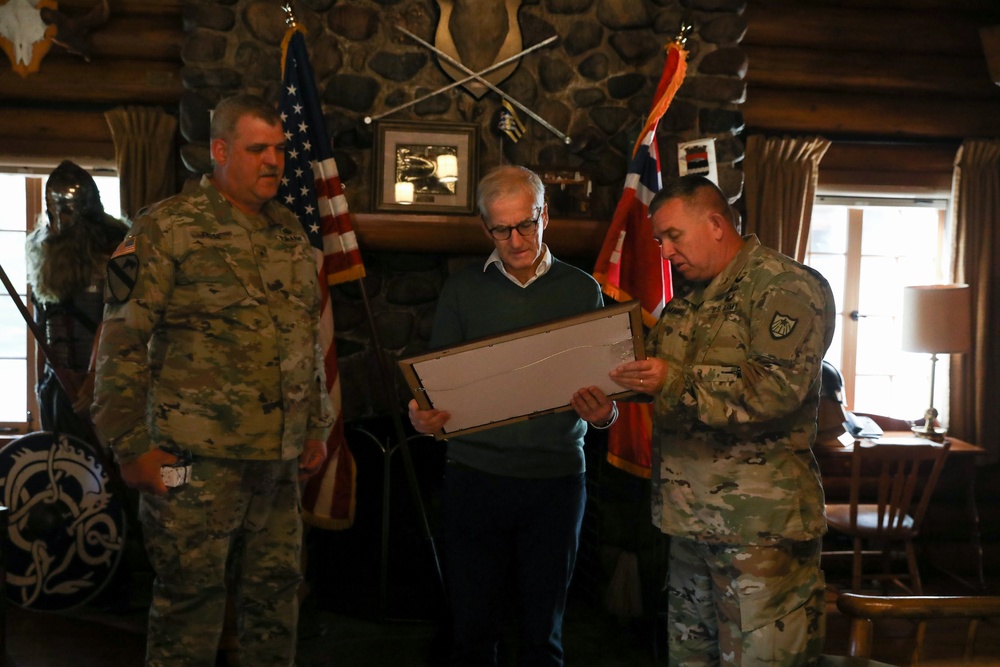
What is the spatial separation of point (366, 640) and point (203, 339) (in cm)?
162

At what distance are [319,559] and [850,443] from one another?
8.12 ft

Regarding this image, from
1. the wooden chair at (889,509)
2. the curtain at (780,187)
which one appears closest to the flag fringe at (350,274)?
the curtain at (780,187)

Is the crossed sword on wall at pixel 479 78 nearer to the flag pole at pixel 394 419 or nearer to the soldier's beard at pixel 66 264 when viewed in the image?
the flag pole at pixel 394 419

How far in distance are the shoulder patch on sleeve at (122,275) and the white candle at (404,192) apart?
1641 millimetres

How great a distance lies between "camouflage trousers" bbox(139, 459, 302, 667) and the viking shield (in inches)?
48.3

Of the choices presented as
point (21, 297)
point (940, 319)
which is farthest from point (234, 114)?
point (940, 319)

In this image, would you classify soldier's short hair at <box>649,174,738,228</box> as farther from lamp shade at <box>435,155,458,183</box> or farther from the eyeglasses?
lamp shade at <box>435,155,458,183</box>

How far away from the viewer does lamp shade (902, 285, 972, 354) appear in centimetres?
391

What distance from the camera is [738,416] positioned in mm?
1647

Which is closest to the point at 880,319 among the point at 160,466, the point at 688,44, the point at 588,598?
the point at 688,44

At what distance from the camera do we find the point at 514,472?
7.06 ft

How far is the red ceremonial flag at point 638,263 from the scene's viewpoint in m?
Answer: 3.11

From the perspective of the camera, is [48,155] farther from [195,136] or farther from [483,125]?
[483,125]

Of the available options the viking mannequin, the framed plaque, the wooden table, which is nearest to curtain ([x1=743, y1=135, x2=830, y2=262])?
Result: the wooden table
